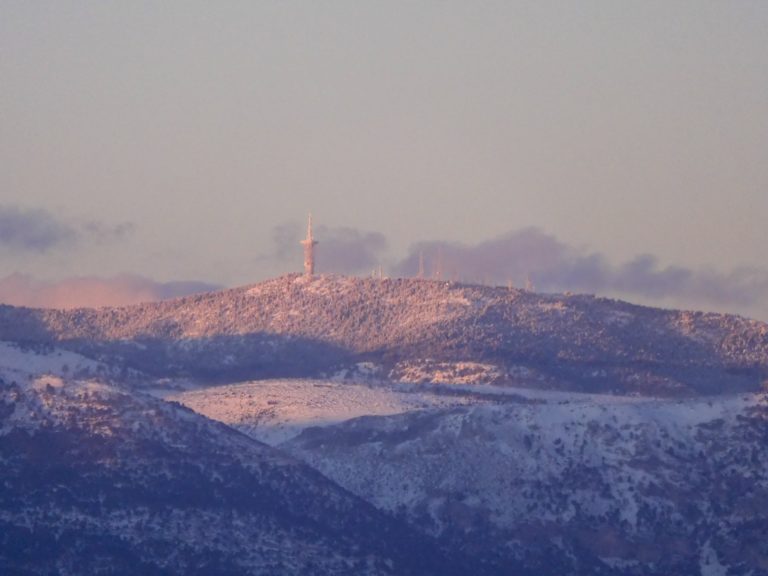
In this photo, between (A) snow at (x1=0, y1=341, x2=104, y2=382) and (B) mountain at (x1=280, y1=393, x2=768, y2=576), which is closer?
(B) mountain at (x1=280, y1=393, x2=768, y2=576)

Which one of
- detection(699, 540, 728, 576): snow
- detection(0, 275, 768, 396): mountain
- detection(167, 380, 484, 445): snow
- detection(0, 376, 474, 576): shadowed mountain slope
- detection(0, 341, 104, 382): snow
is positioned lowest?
detection(699, 540, 728, 576): snow

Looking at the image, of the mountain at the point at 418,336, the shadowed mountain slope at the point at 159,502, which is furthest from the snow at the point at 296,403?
the mountain at the point at 418,336

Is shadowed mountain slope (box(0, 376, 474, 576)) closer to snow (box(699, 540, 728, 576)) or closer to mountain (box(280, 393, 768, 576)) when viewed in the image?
mountain (box(280, 393, 768, 576))

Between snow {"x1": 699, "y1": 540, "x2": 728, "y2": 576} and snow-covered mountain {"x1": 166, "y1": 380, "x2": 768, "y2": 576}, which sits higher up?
snow-covered mountain {"x1": 166, "y1": 380, "x2": 768, "y2": 576}

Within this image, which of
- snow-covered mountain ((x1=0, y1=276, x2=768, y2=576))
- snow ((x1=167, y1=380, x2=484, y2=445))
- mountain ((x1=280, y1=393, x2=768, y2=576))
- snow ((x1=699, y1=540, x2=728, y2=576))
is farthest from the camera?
snow ((x1=167, y1=380, x2=484, y2=445))

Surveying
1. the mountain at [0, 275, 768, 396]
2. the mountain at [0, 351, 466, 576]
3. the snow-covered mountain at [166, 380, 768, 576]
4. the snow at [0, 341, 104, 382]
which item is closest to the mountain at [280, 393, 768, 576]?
the snow-covered mountain at [166, 380, 768, 576]

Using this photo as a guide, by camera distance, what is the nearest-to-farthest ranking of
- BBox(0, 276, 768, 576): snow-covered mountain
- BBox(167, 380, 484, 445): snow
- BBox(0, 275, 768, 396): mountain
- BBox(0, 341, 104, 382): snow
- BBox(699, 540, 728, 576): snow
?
BBox(0, 276, 768, 576): snow-covered mountain → BBox(699, 540, 728, 576): snow → BBox(167, 380, 484, 445): snow → BBox(0, 341, 104, 382): snow → BBox(0, 275, 768, 396): mountain

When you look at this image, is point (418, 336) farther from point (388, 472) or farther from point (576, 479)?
point (576, 479)

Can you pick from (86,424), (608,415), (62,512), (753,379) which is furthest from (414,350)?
(62,512)

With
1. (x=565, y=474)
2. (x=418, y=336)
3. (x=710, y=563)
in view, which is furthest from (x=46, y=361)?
(x=710, y=563)
